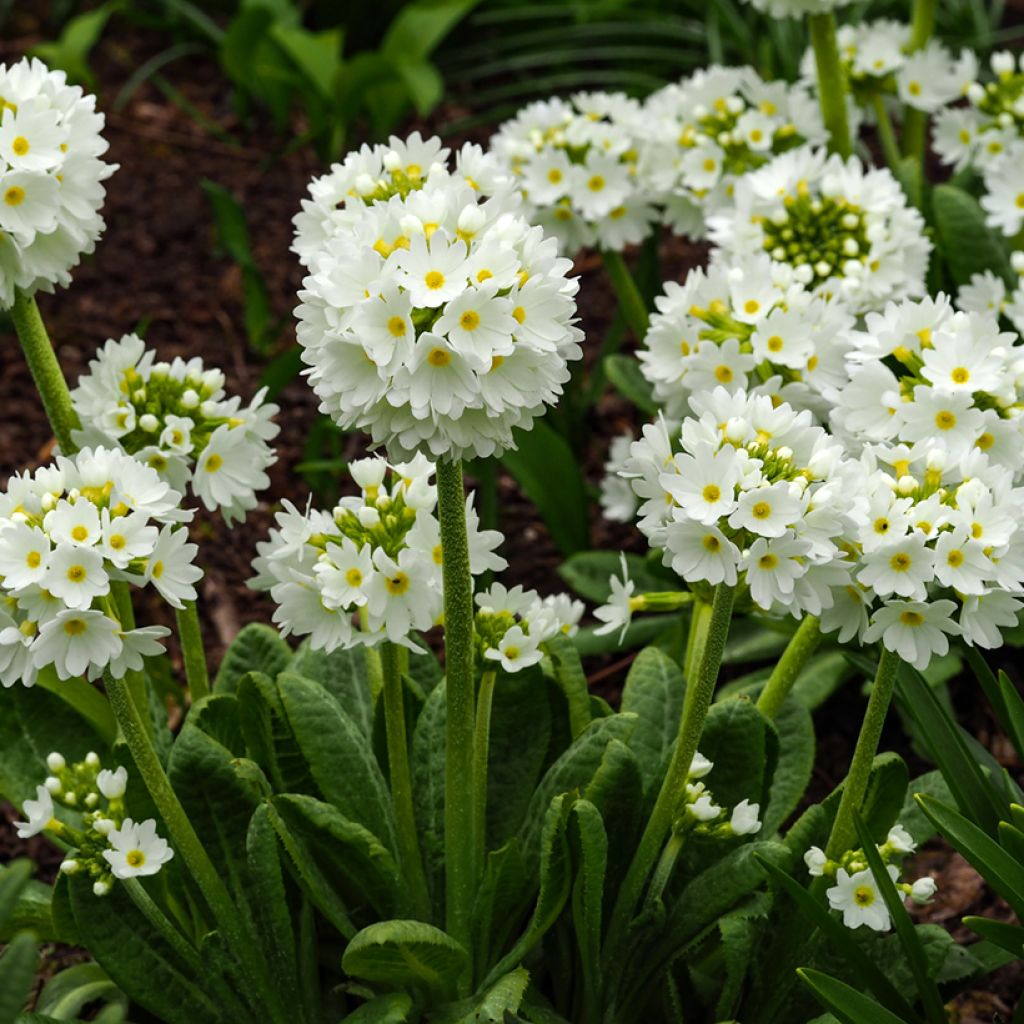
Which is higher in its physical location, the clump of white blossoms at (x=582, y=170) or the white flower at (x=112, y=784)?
the clump of white blossoms at (x=582, y=170)

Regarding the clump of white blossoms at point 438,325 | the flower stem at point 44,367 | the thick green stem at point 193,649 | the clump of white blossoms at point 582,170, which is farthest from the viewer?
the clump of white blossoms at point 582,170

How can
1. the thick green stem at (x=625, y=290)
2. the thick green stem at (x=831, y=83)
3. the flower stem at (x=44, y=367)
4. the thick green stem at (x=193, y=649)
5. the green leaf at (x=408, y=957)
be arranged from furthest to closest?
the thick green stem at (x=625, y=290) < the thick green stem at (x=831, y=83) < the thick green stem at (x=193, y=649) < the flower stem at (x=44, y=367) < the green leaf at (x=408, y=957)

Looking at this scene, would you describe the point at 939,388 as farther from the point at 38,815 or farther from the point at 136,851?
the point at 38,815

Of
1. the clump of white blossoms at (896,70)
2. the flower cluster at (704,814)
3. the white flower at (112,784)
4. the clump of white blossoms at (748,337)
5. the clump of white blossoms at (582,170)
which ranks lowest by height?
the flower cluster at (704,814)

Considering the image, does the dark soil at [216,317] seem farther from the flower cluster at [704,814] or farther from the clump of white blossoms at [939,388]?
the clump of white blossoms at [939,388]

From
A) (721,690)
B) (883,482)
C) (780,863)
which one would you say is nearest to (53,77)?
(883,482)

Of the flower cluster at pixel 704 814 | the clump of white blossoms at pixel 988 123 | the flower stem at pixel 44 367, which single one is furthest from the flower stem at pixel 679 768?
the clump of white blossoms at pixel 988 123
